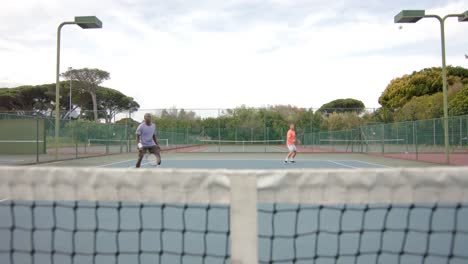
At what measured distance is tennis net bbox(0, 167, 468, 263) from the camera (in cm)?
194

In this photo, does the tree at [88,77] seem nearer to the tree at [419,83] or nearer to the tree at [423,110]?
the tree at [419,83]

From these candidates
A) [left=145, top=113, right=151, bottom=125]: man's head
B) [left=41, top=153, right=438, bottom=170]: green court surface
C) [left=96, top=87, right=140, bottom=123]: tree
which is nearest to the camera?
[left=145, top=113, right=151, bottom=125]: man's head

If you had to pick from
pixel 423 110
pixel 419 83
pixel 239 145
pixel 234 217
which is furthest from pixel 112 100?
pixel 234 217

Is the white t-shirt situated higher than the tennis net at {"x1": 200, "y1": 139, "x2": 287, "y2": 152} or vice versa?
the white t-shirt

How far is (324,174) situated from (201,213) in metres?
3.52

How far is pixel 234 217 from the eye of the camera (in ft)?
6.20

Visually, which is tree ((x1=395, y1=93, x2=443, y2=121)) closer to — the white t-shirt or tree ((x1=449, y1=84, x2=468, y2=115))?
tree ((x1=449, y1=84, x2=468, y2=115))

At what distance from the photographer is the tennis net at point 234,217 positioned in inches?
76.5

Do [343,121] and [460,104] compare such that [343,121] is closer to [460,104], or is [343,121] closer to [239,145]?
[460,104]

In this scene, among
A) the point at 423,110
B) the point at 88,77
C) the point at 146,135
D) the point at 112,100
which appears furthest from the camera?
the point at 112,100

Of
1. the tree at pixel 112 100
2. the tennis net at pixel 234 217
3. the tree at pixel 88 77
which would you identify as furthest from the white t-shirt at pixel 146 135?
the tree at pixel 112 100

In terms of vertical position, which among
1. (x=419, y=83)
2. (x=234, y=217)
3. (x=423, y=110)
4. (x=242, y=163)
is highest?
(x=419, y=83)

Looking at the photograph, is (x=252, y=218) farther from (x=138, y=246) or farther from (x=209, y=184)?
(x=138, y=246)

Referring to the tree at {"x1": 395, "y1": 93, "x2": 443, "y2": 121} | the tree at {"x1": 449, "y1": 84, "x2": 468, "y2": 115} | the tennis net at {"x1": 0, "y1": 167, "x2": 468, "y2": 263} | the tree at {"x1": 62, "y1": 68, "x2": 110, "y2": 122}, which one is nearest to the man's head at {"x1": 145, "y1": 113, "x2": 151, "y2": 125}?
the tennis net at {"x1": 0, "y1": 167, "x2": 468, "y2": 263}
